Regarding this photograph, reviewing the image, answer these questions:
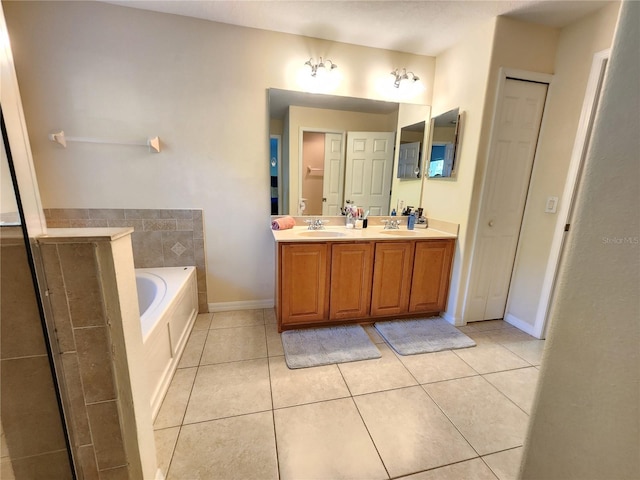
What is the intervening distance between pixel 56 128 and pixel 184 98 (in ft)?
3.14

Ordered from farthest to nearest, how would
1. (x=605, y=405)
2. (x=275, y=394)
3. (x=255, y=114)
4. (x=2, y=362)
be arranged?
(x=255, y=114)
(x=275, y=394)
(x=2, y=362)
(x=605, y=405)

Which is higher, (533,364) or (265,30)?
(265,30)

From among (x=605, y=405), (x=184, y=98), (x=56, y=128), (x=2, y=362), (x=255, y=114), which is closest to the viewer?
(x=605, y=405)

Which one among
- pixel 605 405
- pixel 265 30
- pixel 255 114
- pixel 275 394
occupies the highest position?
pixel 265 30

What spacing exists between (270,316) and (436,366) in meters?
1.47

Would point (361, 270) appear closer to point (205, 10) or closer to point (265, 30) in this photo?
point (265, 30)

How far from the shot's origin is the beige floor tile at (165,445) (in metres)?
1.21

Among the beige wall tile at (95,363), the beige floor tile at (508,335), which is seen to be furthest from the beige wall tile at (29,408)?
the beige floor tile at (508,335)

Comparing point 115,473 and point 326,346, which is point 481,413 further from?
point 115,473

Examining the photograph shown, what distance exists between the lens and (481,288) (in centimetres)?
245

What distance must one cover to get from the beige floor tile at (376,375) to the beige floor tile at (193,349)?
1038 mm

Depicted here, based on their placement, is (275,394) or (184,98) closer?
(275,394)

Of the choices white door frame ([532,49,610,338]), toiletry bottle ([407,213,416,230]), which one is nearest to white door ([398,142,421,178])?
toiletry bottle ([407,213,416,230])

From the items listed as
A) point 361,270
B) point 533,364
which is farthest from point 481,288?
point 361,270
